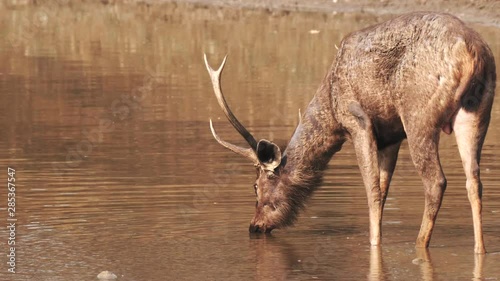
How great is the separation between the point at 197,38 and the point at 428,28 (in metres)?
19.6

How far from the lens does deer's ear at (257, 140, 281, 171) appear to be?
12.9 m

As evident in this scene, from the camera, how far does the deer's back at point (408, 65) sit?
11.7m

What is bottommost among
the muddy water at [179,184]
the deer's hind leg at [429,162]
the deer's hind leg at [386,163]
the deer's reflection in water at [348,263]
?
the muddy water at [179,184]

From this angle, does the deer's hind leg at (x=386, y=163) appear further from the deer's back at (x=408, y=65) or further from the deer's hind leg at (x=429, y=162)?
the deer's hind leg at (x=429, y=162)

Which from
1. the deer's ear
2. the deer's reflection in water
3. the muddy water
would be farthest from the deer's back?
the muddy water

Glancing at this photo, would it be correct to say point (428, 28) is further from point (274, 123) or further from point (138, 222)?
point (274, 123)

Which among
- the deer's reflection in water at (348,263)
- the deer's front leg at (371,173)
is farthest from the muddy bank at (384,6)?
→ the deer's reflection in water at (348,263)

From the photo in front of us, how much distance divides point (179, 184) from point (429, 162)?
12.6 ft

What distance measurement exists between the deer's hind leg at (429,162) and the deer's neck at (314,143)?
37.3 inches

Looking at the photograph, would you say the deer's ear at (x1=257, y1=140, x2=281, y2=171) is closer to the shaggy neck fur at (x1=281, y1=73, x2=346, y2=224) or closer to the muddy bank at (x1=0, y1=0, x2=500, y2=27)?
the shaggy neck fur at (x1=281, y1=73, x2=346, y2=224)

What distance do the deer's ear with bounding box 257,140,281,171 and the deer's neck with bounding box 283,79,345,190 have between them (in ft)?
0.40

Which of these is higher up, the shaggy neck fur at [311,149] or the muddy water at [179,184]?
the shaggy neck fur at [311,149]

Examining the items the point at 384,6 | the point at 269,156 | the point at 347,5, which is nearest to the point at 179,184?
the point at 269,156

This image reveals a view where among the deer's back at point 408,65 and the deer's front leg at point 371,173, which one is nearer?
the deer's back at point 408,65
